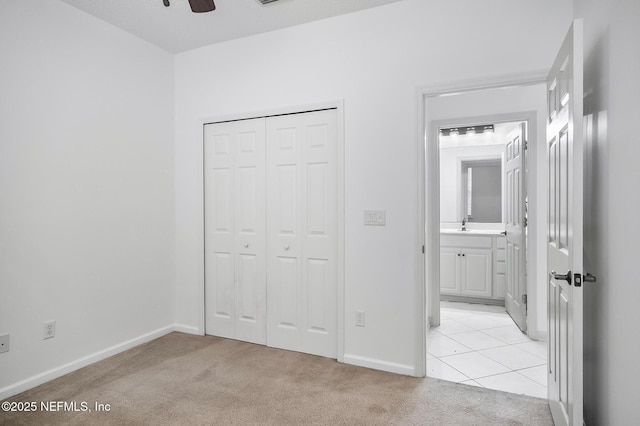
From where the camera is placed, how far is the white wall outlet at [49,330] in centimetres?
256

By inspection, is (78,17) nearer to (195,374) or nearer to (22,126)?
(22,126)

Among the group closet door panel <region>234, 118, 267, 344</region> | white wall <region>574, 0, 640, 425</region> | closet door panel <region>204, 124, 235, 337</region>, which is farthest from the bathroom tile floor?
closet door panel <region>204, 124, 235, 337</region>

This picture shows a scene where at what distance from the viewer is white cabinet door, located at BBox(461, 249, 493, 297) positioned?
181 inches

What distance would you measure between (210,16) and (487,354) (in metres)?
3.51

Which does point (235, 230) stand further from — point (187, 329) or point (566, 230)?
point (566, 230)

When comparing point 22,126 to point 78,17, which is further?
point 78,17

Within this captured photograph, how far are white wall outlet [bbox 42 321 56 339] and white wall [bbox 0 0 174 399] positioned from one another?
0.04m

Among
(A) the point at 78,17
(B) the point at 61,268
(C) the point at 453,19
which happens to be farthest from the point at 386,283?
(A) the point at 78,17

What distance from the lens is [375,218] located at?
2764mm

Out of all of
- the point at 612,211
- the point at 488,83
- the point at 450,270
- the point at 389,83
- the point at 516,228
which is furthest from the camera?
the point at 450,270

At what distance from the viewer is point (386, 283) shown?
2738 millimetres

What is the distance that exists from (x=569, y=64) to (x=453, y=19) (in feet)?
3.64

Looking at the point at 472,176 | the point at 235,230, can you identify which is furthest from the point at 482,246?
the point at 235,230

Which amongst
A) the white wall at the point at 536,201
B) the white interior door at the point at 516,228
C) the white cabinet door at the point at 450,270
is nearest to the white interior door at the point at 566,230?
the white wall at the point at 536,201
